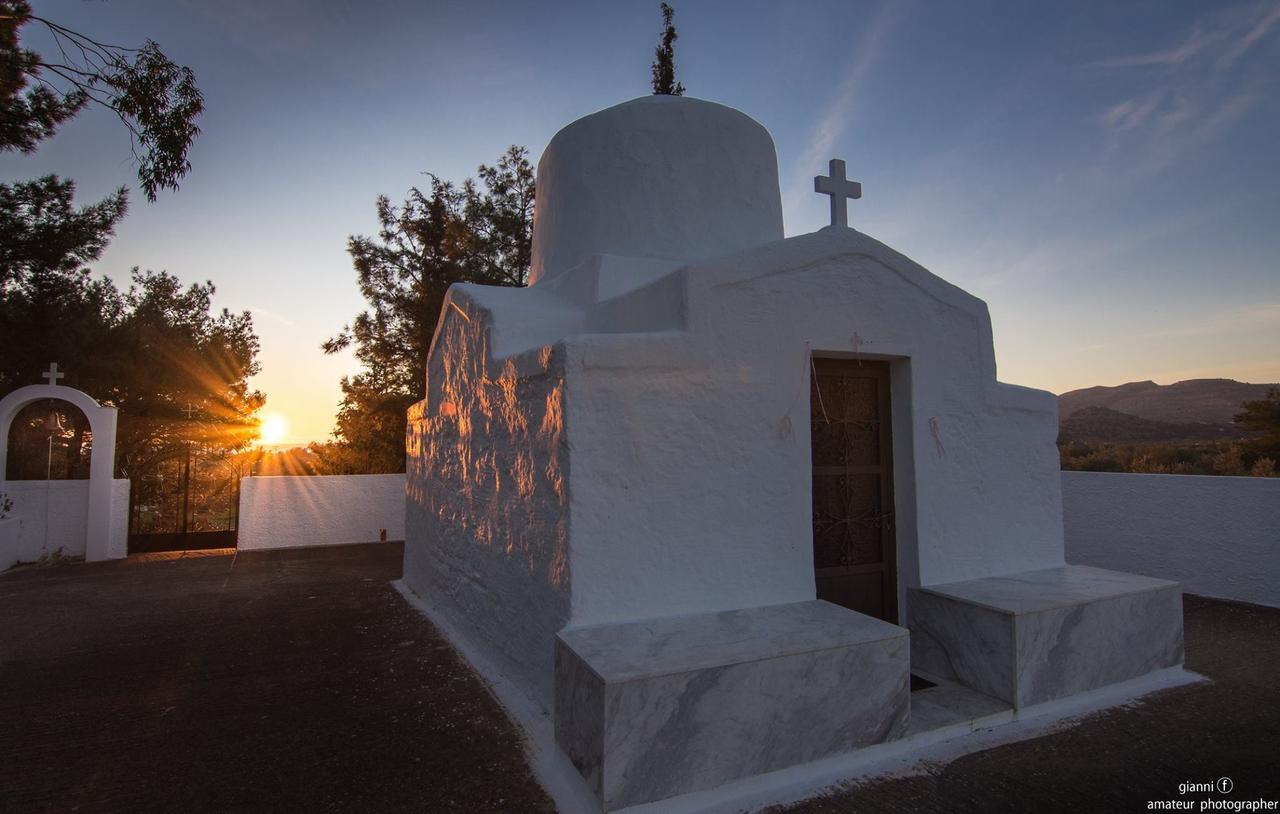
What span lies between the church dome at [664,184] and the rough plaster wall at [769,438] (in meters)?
1.75

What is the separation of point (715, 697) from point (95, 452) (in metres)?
12.2

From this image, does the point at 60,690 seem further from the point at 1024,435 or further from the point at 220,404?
the point at 220,404

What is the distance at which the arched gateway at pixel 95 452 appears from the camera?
10.5m

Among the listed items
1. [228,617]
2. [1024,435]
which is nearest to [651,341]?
[1024,435]

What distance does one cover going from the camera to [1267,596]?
633 centimetres

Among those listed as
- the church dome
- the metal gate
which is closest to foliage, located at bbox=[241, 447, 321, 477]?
the metal gate

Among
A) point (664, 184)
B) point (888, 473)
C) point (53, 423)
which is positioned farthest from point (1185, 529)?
point (53, 423)

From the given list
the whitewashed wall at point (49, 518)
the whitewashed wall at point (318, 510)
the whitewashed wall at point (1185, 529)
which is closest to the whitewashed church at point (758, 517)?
the whitewashed wall at point (1185, 529)

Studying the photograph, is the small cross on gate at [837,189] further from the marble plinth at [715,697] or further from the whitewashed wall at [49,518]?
the whitewashed wall at [49,518]

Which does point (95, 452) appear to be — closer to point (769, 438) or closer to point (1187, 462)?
point (769, 438)

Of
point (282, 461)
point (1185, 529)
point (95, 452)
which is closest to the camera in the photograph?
point (1185, 529)

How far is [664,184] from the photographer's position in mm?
5844

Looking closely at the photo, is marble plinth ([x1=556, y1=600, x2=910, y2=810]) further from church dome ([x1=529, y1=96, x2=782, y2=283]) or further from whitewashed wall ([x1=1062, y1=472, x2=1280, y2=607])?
whitewashed wall ([x1=1062, y1=472, x2=1280, y2=607])

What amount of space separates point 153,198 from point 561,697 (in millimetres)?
7082
